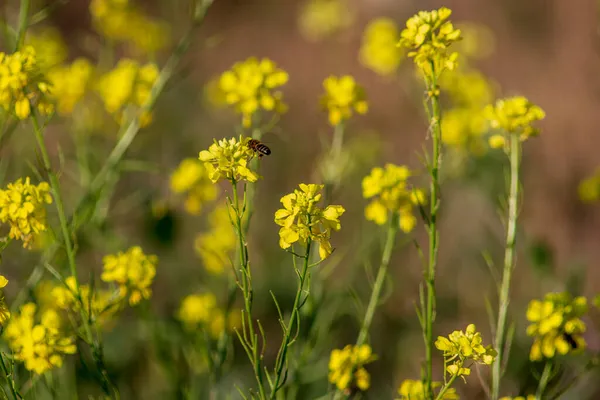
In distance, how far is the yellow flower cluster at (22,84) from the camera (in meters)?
1.73

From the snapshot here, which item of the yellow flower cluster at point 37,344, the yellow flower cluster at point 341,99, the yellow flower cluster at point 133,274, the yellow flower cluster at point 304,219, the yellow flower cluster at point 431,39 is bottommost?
the yellow flower cluster at point 37,344

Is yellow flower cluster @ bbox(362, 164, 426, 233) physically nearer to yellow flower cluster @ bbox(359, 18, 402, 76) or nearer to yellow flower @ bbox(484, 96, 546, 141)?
yellow flower @ bbox(484, 96, 546, 141)

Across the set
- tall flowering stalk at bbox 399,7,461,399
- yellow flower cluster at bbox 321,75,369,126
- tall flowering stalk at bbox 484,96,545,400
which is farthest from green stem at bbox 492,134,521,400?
yellow flower cluster at bbox 321,75,369,126

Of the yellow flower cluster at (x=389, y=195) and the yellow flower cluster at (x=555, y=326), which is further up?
the yellow flower cluster at (x=389, y=195)

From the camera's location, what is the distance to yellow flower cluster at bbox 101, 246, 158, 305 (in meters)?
2.01

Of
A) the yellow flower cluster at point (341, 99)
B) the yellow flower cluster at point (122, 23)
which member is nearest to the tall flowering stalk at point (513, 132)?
the yellow flower cluster at point (341, 99)

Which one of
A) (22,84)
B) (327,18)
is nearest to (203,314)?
(22,84)

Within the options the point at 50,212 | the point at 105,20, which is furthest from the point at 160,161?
the point at 105,20

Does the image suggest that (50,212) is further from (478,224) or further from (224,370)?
(478,224)

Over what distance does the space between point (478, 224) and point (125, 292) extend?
263 cm

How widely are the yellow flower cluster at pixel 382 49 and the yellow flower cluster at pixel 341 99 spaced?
3.26 ft

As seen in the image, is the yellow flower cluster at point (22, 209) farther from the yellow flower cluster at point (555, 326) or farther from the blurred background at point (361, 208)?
the yellow flower cluster at point (555, 326)

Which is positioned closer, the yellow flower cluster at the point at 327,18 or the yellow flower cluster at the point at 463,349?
the yellow flower cluster at the point at 463,349

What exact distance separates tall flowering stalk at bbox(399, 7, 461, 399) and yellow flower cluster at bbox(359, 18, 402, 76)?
4.84 ft
